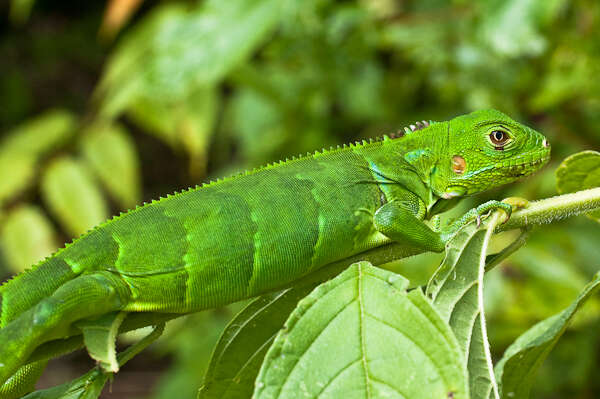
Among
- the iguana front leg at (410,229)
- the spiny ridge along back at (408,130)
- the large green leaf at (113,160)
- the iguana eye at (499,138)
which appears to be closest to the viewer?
the iguana front leg at (410,229)

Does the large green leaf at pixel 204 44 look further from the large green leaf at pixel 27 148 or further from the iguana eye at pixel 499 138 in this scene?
the iguana eye at pixel 499 138

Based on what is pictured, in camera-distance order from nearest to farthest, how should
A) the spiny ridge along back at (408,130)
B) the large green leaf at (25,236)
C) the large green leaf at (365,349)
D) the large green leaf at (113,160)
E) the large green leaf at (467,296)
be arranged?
the large green leaf at (365,349) < the large green leaf at (467,296) < the spiny ridge along back at (408,130) < the large green leaf at (25,236) < the large green leaf at (113,160)

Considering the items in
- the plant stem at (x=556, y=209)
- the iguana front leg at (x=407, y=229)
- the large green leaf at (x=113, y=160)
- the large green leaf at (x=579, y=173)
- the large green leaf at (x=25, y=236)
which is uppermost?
the large green leaf at (x=113, y=160)

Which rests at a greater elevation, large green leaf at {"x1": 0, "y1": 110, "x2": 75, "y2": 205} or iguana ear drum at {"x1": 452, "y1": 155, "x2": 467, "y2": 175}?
large green leaf at {"x1": 0, "y1": 110, "x2": 75, "y2": 205}

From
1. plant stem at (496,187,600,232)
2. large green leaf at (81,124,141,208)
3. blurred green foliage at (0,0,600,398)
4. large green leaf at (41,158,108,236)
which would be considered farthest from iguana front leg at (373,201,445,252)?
large green leaf at (81,124,141,208)

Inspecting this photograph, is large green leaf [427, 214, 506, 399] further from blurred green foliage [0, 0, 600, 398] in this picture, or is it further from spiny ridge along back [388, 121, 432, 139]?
blurred green foliage [0, 0, 600, 398]

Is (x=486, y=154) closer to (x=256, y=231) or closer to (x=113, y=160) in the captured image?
(x=256, y=231)

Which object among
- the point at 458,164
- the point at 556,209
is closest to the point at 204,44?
the point at 458,164

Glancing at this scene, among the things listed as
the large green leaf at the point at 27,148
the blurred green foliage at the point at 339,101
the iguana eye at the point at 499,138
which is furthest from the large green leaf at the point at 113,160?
the iguana eye at the point at 499,138
